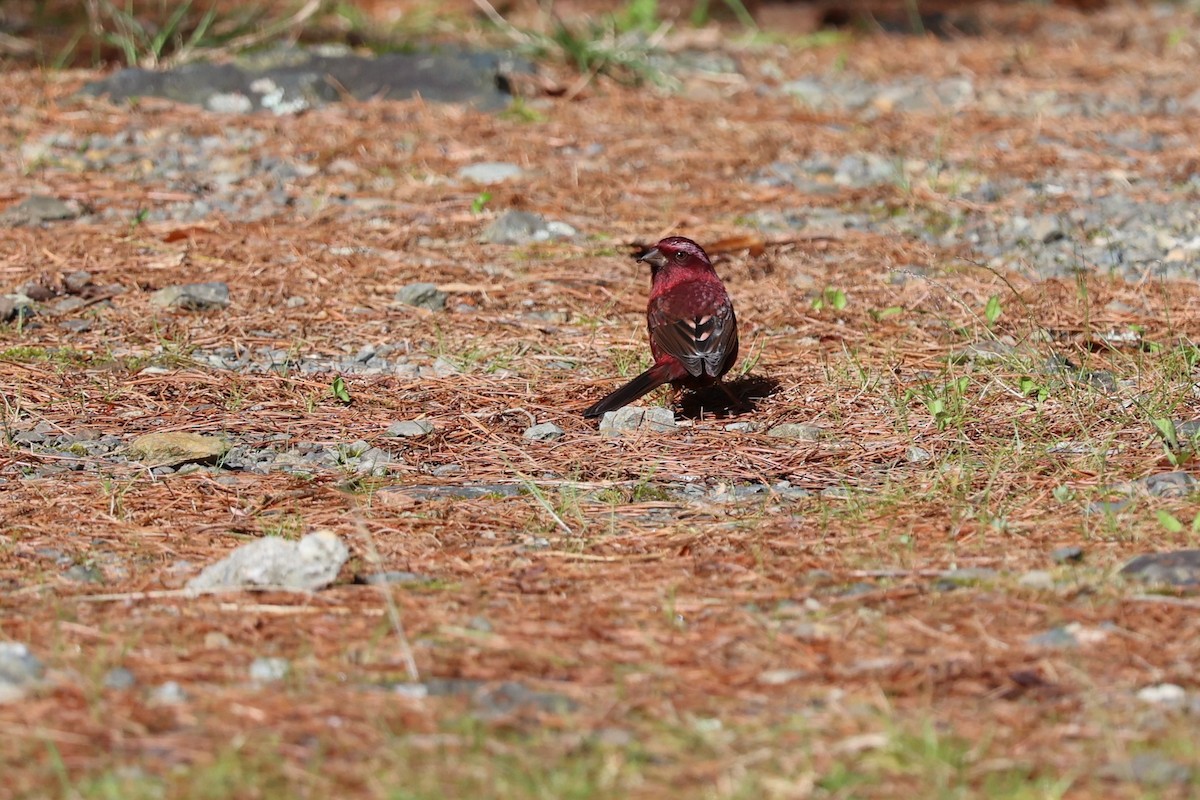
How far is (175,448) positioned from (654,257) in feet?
5.89

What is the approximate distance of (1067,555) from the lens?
326 centimetres

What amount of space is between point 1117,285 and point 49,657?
4245 mm

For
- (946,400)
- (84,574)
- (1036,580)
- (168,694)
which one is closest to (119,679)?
(168,694)

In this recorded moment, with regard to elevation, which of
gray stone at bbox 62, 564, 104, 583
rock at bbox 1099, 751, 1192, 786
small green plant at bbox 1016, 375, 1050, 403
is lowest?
gray stone at bbox 62, 564, 104, 583

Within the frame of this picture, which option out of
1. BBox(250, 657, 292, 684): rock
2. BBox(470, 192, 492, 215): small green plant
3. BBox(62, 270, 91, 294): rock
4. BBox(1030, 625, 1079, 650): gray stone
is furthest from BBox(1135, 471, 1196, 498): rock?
BBox(62, 270, 91, 294): rock

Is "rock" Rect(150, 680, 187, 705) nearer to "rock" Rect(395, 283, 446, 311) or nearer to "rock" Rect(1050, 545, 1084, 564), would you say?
"rock" Rect(1050, 545, 1084, 564)

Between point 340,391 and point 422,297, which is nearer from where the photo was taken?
point 340,391

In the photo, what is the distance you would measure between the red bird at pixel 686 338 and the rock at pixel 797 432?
0.27 meters

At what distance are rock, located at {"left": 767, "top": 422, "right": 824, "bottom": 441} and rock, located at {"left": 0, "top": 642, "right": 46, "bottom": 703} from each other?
223cm

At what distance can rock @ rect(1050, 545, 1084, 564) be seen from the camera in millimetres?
3248

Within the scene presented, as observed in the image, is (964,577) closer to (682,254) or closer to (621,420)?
(621,420)

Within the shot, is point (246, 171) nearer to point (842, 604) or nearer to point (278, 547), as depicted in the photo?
point (278, 547)

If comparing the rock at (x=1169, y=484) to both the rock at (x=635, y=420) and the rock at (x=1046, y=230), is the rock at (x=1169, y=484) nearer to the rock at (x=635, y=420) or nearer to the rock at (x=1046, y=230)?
the rock at (x=635, y=420)

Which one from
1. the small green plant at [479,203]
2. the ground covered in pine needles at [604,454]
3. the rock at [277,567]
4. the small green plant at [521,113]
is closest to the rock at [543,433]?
the ground covered in pine needles at [604,454]
